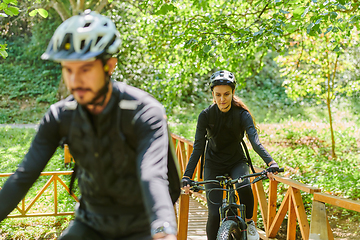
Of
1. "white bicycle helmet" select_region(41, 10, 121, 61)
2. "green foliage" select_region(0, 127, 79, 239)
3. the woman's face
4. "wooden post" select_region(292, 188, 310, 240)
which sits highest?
"white bicycle helmet" select_region(41, 10, 121, 61)

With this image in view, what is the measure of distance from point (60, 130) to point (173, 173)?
1.93 feet

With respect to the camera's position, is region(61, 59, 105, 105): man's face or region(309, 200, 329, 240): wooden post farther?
region(309, 200, 329, 240): wooden post

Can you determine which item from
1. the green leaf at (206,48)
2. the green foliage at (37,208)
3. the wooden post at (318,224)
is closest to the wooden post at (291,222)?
the wooden post at (318,224)

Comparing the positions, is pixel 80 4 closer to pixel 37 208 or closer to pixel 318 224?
pixel 37 208

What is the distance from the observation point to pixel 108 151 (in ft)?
5.31

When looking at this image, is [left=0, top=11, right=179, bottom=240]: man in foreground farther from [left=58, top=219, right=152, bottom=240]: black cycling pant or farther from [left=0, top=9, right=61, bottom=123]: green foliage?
[left=0, top=9, right=61, bottom=123]: green foliage

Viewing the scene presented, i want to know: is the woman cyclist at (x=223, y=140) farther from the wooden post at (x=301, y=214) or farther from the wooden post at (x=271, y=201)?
the wooden post at (x=271, y=201)

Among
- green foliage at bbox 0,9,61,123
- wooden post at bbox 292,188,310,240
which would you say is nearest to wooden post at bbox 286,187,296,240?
wooden post at bbox 292,188,310,240

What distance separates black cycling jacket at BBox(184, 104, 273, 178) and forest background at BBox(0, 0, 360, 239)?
138 cm

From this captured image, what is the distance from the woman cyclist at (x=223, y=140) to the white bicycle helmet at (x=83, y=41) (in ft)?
8.13

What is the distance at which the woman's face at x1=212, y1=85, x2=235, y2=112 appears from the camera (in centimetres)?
400

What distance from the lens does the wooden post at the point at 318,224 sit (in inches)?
138

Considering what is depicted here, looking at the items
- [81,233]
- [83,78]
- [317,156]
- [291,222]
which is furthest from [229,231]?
[317,156]

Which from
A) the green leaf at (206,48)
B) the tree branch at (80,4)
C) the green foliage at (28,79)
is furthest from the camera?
the green foliage at (28,79)
